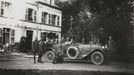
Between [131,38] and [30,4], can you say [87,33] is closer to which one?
[131,38]

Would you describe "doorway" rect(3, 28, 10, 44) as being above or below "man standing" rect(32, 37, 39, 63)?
above

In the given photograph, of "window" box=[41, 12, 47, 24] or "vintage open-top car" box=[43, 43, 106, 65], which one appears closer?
"vintage open-top car" box=[43, 43, 106, 65]

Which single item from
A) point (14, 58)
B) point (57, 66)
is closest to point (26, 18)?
point (14, 58)

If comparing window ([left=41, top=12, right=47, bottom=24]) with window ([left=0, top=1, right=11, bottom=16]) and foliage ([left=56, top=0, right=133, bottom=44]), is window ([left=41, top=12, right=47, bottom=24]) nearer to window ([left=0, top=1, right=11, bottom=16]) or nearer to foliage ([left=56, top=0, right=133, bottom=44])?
foliage ([left=56, top=0, right=133, bottom=44])

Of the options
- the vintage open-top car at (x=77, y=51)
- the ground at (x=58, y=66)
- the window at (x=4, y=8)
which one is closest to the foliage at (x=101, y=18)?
the vintage open-top car at (x=77, y=51)

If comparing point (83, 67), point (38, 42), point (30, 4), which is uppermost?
point (30, 4)

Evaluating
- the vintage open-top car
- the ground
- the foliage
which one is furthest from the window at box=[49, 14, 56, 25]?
the ground
